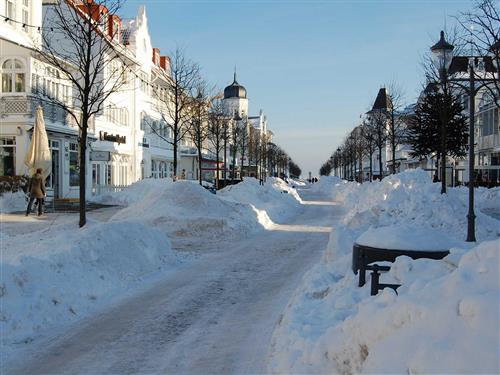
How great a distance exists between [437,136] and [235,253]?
73.3 feet

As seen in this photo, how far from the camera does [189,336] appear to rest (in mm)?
6375

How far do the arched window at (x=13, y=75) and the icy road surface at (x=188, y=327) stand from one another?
18.5 metres

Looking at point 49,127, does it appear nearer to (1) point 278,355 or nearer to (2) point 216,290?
(2) point 216,290

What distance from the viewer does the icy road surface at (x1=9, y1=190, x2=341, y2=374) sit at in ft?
17.9

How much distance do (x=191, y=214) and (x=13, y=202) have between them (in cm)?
1032

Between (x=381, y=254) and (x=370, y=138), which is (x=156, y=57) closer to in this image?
(x=370, y=138)

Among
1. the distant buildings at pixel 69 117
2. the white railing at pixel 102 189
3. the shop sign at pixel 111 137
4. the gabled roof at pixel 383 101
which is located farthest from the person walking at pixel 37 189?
the gabled roof at pixel 383 101

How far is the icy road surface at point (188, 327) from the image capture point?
17.9 feet

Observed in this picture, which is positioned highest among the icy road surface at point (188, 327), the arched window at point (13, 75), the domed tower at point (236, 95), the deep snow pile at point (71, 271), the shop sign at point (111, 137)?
the domed tower at point (236, 95)

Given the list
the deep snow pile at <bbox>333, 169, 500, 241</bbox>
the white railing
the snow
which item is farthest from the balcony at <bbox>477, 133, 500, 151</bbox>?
the snow

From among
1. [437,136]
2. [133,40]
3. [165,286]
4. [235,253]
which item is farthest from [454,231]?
[133,40]

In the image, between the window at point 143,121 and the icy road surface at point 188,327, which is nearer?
the icy road surface at point 188,327

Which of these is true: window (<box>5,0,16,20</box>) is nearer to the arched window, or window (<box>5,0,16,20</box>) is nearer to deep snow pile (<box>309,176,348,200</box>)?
the arched window

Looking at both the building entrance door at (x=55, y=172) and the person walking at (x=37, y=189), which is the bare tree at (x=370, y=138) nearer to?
the building entrance door at (x=55, y=172)
